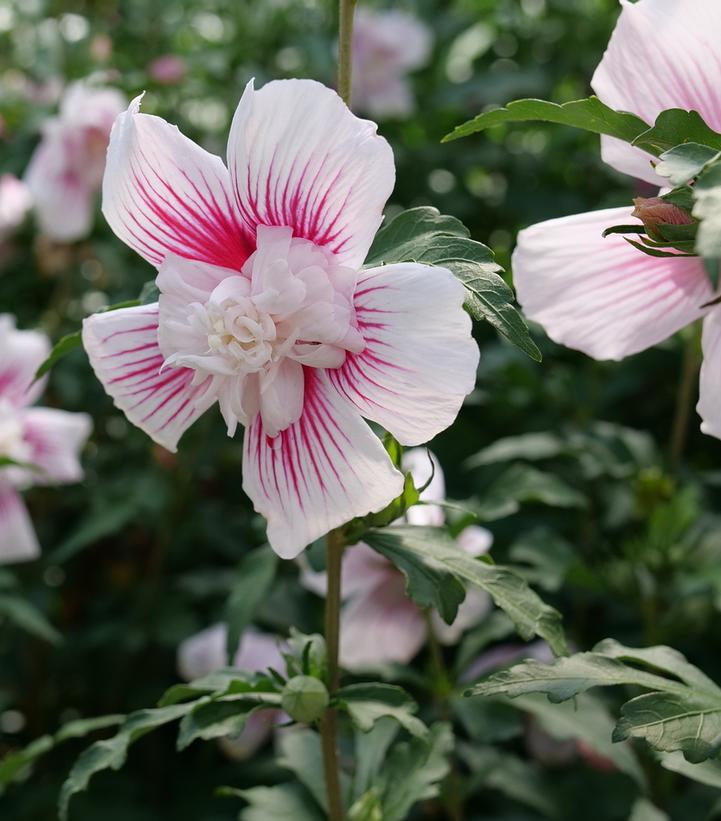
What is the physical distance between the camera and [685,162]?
56 centimetres

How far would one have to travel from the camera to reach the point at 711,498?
60.7 inches

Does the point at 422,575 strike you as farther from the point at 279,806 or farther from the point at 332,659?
the point at 279,806

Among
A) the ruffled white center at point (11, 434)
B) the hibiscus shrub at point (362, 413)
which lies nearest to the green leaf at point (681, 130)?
the hibiscus shrub at point (362, 413)

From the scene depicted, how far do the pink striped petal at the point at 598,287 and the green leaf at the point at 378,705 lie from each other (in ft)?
0.89

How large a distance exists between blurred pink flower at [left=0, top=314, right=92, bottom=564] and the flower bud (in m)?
0.72

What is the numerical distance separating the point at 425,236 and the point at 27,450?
2.92 ft

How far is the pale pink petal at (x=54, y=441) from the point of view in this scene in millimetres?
1451

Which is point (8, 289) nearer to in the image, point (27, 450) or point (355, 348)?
point (27, 450)

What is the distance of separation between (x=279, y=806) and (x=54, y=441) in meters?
0.69

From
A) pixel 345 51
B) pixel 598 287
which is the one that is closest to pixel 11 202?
pixel 345 51

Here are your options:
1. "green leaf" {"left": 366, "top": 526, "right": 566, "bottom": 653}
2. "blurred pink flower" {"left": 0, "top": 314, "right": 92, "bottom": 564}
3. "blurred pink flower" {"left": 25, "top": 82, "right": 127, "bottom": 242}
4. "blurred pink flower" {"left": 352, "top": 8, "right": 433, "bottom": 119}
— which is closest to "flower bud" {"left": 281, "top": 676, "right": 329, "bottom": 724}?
"green leaf" {"left": 366, "top": 526, "right": 566, "bottom": 653}

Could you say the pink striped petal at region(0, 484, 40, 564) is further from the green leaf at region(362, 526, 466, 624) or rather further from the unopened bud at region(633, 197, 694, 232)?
the unopened bud at region(633, 197, 694, 232)

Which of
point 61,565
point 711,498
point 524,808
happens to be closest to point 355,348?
point 524,808

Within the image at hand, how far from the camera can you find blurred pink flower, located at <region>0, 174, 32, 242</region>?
73.9 inches
